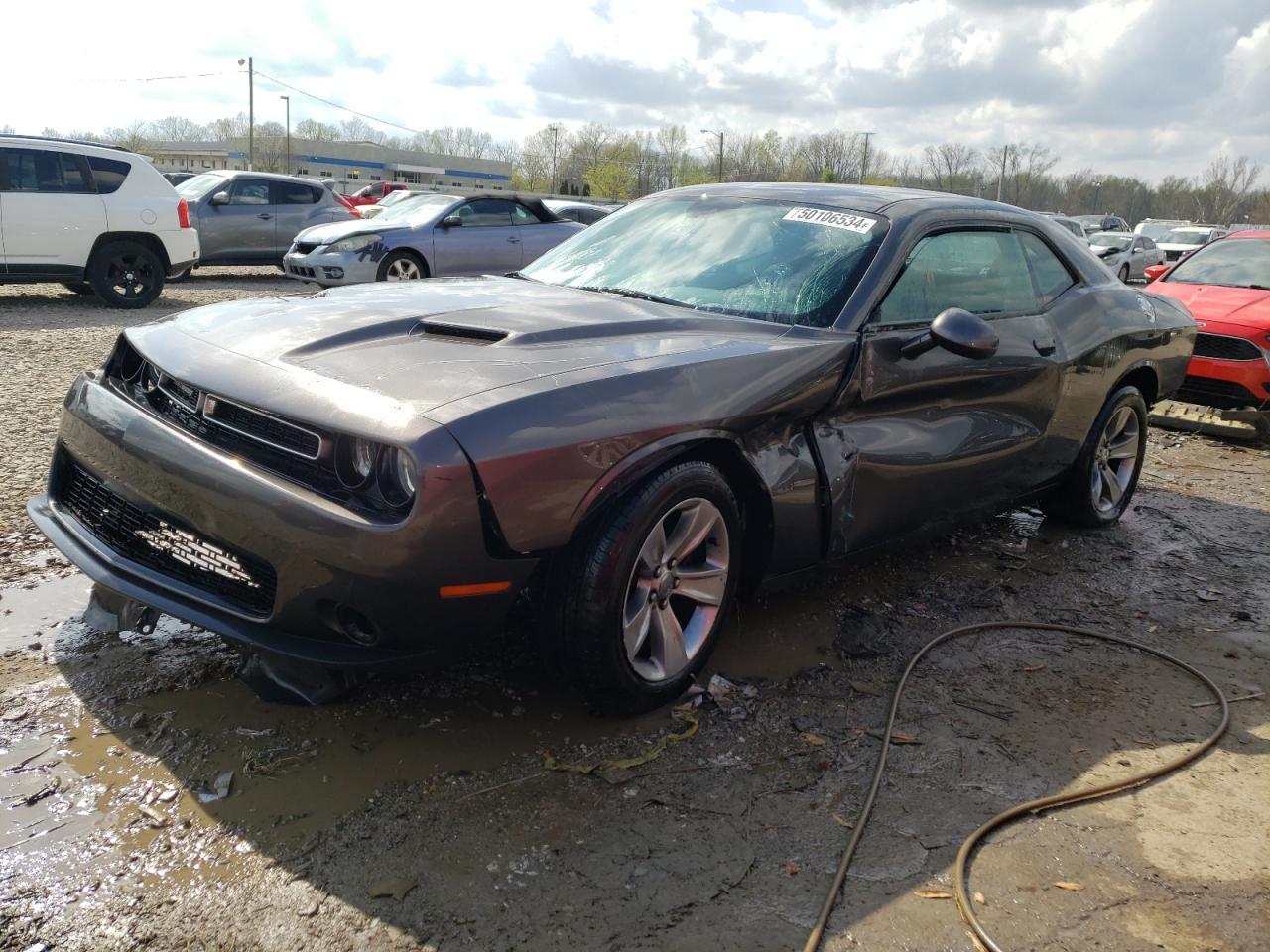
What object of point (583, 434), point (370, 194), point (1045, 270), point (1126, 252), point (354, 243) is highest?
point (370, 194)

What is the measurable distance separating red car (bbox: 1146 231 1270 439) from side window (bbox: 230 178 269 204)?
1205 centimetres

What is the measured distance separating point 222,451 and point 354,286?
136cm

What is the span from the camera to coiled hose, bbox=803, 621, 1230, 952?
230cm

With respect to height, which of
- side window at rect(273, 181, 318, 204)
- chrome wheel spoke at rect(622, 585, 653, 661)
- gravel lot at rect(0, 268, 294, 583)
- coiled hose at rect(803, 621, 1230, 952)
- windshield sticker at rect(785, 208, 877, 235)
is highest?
side window at rect(273, 181, 318, 204)

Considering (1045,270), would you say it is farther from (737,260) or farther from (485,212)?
(485,212)

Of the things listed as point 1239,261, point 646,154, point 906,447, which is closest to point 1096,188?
point 646,154

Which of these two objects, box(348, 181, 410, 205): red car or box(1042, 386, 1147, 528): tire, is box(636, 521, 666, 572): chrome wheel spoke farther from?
box(348, 181, 410, 205): red car

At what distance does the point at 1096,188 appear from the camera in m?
97.2

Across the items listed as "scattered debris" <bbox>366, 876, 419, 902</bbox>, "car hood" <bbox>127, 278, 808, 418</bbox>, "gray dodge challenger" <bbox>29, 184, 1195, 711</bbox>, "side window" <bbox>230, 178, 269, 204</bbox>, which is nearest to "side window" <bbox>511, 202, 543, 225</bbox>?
"side window" <bbox>230, 178, 269, 204</bbox>

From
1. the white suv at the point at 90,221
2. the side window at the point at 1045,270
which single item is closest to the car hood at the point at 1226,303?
the side window at the point at 1045,270

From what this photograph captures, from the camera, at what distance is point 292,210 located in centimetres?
1529

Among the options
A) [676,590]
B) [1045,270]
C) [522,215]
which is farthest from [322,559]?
[522,215]

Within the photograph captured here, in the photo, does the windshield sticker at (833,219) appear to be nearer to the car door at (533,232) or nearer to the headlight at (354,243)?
the headlight at (354,243)

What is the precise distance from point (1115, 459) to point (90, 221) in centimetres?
1019
